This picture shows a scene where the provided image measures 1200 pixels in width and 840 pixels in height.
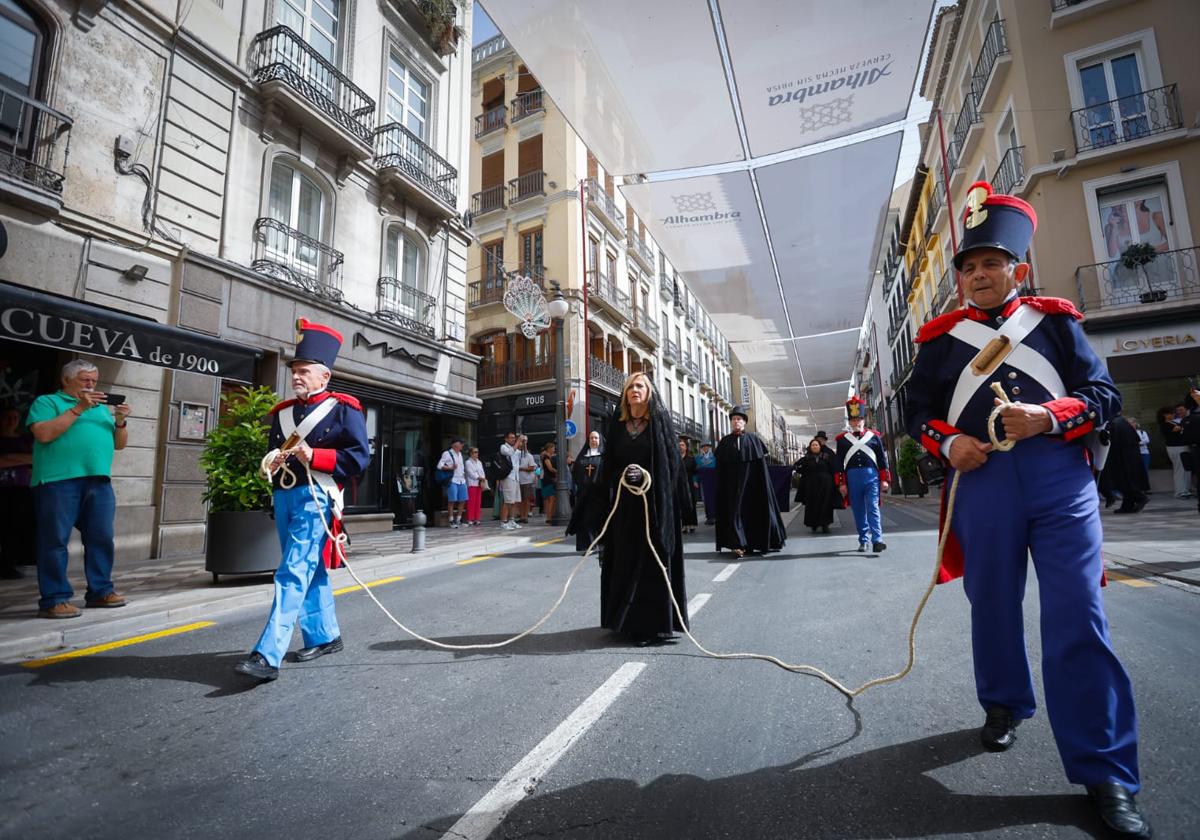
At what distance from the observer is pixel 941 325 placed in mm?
2441

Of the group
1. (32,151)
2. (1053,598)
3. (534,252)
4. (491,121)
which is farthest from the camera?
(491,121)

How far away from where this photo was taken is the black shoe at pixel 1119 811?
1.63 meters

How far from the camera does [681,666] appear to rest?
3.36 metres

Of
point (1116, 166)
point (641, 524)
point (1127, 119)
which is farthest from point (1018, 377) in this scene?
point (1127, 119)

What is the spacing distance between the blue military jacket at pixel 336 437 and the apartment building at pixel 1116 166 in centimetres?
1578

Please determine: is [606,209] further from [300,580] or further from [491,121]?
[300,580]

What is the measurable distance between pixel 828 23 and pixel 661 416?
3.43 metres

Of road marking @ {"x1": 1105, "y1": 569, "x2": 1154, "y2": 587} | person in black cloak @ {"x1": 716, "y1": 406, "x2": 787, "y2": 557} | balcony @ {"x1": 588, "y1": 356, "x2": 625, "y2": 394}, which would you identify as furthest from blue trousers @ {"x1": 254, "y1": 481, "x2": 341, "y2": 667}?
balcony @ {"x1": 588, "y1": 356, "x2": 625, "y2": 394}

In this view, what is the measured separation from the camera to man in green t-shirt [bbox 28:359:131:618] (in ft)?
15.4

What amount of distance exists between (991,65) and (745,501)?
16.5 meters

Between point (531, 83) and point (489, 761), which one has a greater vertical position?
point (531, 83)

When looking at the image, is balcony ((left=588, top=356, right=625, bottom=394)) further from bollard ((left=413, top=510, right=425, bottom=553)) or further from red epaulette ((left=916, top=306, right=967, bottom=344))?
red epaulette ((left=916, top=306, right=967, bottom=344))

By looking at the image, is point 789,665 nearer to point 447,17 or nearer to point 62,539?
point 62,539

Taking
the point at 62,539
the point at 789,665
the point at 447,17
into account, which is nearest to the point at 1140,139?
the point at 447,17
